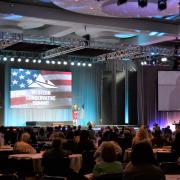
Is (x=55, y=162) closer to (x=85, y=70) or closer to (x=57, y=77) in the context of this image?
(x=57, y=77)

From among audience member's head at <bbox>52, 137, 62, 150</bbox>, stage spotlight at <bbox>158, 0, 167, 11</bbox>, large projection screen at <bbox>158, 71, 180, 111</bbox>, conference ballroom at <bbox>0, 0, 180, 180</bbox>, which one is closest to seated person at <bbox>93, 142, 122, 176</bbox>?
audience member's head at <bbox>52, 137, 62, 150</bbox>

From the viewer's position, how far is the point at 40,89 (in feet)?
70.7

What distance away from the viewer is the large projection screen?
22297mm

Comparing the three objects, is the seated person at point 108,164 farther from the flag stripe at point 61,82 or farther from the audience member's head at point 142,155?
the flag stripe at point 61,82

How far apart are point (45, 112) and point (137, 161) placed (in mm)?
18454

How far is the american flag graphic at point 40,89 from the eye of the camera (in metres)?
20.9

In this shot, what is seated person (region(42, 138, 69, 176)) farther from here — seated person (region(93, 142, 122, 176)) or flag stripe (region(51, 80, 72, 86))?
flag stripe (region(51, 80, 72, 86))

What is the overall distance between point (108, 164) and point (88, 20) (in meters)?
10.2

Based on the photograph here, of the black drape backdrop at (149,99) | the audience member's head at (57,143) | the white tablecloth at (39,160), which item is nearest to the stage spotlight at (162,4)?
the white tablecloth at (39,160)

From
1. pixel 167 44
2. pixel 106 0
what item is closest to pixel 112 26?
pixel 106 0

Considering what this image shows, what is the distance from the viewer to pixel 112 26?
49.6 feet

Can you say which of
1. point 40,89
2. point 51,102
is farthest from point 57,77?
point 51,102

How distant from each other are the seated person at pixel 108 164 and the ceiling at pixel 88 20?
6110 millimetres

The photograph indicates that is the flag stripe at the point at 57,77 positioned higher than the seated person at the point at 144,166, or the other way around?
the flag stripe at the point at 57,77
